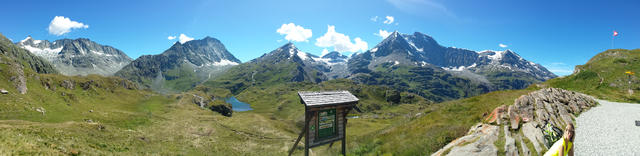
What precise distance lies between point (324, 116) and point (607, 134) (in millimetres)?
18930

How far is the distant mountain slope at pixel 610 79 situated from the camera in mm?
38594

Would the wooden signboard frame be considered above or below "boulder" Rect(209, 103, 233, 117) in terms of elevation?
above

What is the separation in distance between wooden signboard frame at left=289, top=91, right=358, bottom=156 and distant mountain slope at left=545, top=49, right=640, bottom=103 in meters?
44.8

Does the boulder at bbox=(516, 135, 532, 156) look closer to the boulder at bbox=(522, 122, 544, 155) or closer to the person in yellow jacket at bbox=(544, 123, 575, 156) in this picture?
the boulder at bbox=(522, 122, 544, 155)

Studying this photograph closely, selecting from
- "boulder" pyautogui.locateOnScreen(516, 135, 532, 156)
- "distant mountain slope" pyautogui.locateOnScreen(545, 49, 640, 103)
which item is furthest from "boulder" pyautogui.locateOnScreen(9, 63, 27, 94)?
"distant mountain slope" pyautogui.locateOnScreen(545, 49, 640, 103)

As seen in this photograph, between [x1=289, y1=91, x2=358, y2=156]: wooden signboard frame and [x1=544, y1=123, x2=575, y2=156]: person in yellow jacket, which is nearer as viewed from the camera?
[x1=544, y1=123, x2=575, y2=156]: person in yellow jacket

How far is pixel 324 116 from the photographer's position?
16.4 metres

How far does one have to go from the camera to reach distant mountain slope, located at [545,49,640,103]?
38.6 m

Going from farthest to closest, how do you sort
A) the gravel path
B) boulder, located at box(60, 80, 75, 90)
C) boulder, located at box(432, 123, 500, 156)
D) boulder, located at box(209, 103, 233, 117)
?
boulder, located at box(209, 103, 233, 117) < boulder, located at box(60, 80, 75, 90) < the gravel path < boulder, located at box(432, 123, 500, 156)

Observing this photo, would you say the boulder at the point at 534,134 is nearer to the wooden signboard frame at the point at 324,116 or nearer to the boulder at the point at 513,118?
the boulder at the point at 513,118

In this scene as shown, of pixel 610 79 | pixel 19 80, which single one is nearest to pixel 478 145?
pixel 610 79

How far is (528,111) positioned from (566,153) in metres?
10.4

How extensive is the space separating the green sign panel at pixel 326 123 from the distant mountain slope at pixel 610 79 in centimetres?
4553

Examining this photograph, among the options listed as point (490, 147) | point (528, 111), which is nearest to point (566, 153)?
point (490, 147)
